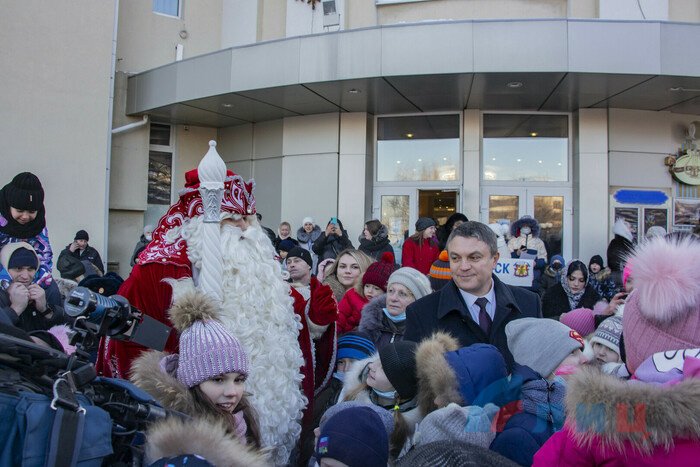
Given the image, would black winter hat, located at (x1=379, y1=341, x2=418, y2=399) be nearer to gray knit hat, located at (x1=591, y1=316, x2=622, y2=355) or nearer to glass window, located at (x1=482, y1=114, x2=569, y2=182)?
gray knit hat, located at (x1=591, y1=316, x2=622, y2=355)

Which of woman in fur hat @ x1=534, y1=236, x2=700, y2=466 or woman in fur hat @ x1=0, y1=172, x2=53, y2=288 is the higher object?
woman in fur hat @ x1=0, y1=172, x2=53, y2=288

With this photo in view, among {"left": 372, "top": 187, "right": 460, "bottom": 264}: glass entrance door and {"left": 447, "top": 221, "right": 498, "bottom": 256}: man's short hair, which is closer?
{"left": 447, "top": 221, "right": 498, "bottom": 256}: man's short hair

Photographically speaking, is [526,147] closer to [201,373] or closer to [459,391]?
[459,391]

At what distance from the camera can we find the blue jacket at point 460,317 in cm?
306

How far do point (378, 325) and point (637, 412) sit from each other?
2772 mm

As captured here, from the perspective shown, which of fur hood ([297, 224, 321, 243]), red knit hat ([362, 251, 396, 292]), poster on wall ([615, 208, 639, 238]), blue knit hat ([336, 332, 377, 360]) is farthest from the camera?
poster on wall ([615, 208, 639, 238])

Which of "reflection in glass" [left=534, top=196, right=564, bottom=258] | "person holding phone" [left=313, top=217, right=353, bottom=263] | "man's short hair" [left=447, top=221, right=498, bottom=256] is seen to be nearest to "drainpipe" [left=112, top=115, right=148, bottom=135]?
"person holding phone" [left=313, top=217, right=353, bottom=263]

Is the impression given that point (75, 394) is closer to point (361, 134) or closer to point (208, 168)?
point (208, 168)

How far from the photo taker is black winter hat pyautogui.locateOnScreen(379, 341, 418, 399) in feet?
8.58

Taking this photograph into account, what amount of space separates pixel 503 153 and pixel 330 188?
3616 millimetres

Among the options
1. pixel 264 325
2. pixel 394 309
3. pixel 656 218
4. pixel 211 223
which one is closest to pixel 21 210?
pixel 211 223

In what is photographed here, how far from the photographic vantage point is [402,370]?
8.57 ft

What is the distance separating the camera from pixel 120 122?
12898 mm

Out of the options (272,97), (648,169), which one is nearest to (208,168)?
(272,97)
